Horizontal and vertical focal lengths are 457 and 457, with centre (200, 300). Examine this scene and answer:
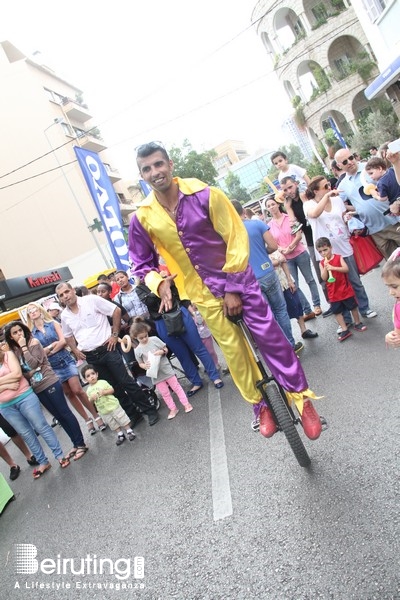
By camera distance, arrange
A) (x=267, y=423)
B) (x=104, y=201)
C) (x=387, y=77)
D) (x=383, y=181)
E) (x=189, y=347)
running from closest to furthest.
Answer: (x=267, y=423), (x=383, y=181), (x=189, y=347), (x=104, y=201), (x=387, y=77)

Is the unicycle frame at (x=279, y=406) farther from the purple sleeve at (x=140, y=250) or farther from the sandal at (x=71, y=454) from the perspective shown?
the sandal at (x=71, y=454)

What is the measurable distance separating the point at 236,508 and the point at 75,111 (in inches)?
1521

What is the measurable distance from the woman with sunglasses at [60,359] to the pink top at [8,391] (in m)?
0.79

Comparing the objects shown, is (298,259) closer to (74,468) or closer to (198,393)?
(198,393)

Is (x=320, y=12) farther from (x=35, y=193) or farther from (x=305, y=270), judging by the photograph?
(x=305, y=270)

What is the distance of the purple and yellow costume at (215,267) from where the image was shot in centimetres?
318

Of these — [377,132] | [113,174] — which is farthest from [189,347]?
[113,174]

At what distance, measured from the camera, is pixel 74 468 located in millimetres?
5547

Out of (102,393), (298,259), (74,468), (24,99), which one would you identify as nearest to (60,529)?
(74,468)

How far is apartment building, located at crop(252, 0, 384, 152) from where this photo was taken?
27203mm

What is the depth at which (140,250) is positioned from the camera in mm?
3434

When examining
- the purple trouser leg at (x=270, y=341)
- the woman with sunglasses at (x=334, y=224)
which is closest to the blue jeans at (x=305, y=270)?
the woman with sunglasses at (x=334, y=224)

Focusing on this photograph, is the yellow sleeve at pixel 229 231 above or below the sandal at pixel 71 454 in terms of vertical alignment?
above

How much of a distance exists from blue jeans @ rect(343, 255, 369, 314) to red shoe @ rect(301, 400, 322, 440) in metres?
2.85
